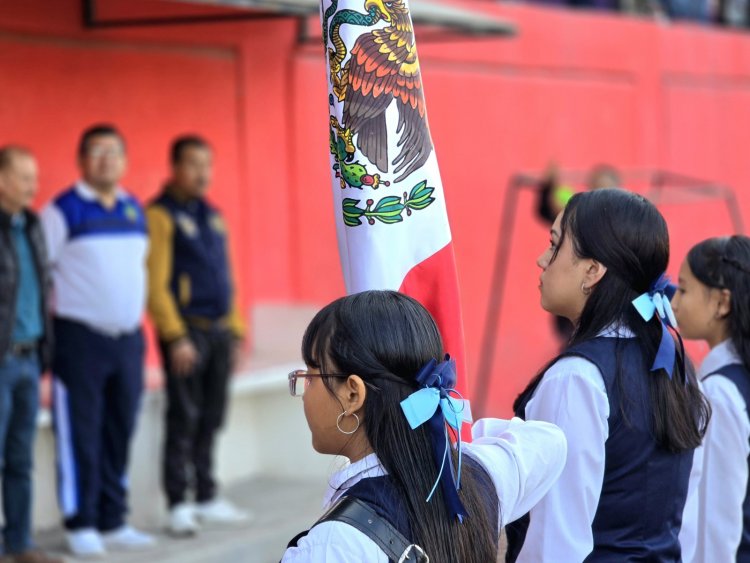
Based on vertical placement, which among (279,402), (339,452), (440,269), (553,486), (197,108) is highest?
(197,108)

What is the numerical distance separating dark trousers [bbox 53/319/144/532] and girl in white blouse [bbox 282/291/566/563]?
142 inches

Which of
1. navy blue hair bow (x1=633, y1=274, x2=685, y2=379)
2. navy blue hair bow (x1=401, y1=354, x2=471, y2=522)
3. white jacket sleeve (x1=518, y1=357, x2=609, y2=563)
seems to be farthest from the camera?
navy blue hair bow (x1=633, y1=274, x2=685, y2=379)

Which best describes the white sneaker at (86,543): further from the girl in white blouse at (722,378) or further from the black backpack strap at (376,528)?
the black backpack strap at (376,528)

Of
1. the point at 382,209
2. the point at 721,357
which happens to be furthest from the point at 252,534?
the point at 382,209

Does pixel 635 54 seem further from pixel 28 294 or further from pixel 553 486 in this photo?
pixel 553 486

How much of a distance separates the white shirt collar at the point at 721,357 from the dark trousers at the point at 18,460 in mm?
3061

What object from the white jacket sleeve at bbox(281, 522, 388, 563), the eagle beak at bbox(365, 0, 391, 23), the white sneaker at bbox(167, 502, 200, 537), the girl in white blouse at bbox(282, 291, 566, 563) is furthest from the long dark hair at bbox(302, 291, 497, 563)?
the white sneaker at bbox(167, 502, 200, 537)

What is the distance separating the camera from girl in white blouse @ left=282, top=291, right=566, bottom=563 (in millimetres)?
1994

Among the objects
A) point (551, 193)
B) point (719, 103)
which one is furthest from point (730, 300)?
point (719, 103)

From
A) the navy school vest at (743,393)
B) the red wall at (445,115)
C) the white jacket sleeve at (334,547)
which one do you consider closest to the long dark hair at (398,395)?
the white jacket sleeve at (334,547)

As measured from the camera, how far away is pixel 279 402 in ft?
23.9

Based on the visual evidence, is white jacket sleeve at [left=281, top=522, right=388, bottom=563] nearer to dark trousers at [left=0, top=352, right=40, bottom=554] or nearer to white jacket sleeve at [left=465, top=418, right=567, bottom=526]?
white jacket sleeve at [left=465, top=418, right=567, bottom=526]

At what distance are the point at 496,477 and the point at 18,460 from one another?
3.56m

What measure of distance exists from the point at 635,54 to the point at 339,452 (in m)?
9.79
